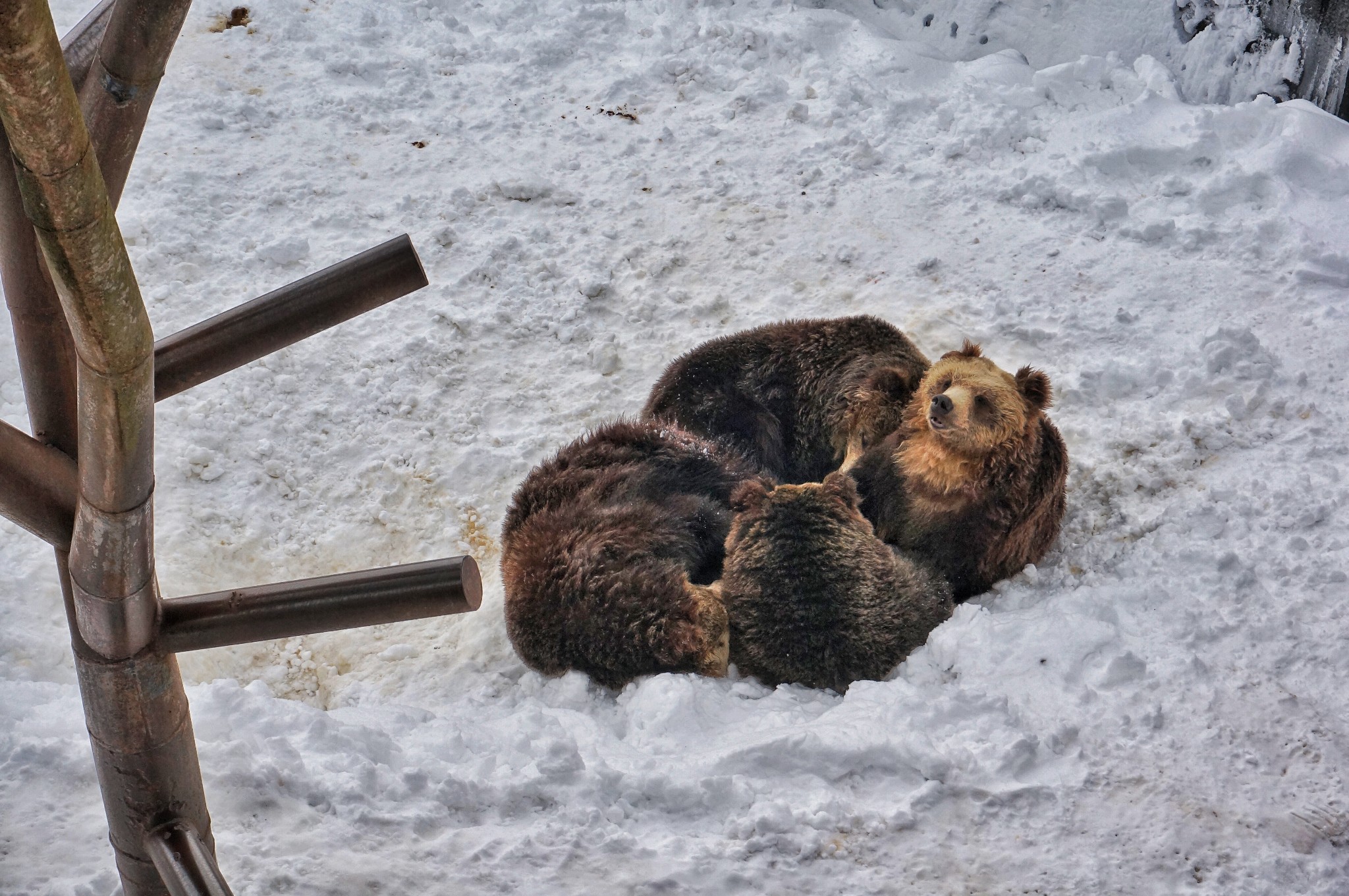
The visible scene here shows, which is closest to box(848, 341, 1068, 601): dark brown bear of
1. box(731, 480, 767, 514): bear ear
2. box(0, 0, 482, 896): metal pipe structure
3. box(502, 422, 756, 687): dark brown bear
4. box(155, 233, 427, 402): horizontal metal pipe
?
box(731, 480, 767, 514): bear ear

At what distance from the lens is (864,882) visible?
9.55 feet

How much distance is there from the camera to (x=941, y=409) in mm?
4102

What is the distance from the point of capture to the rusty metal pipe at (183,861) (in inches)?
77.5

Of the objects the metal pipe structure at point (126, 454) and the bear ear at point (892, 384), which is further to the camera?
the bear ear at point (892, 384)

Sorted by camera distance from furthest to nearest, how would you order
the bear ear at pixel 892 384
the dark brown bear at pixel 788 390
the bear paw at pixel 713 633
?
the dark brown bear at pixel 788 390
the bear ear at pixel 892 384
the bear paw at pixel 713 633

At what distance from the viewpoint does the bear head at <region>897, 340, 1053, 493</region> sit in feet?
13.6

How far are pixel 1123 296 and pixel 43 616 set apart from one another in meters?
4.89

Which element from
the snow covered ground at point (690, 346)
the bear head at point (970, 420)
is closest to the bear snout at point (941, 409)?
the bear head at point (970, 420)

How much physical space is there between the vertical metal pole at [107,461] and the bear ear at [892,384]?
3.13 metres

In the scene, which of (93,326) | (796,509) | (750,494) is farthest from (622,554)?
(93,326)

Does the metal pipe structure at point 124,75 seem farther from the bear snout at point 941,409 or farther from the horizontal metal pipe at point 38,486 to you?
the bear snout at point 941,409

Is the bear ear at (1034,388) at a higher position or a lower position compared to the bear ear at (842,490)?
higher

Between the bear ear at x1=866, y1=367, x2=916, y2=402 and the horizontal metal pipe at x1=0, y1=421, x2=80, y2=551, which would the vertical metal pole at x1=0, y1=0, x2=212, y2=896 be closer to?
the horizontal metal pipe at x1=0, y1=421, x2=80, y2=551

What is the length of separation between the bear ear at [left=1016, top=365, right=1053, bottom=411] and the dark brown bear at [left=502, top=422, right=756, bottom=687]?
1.12 metres
